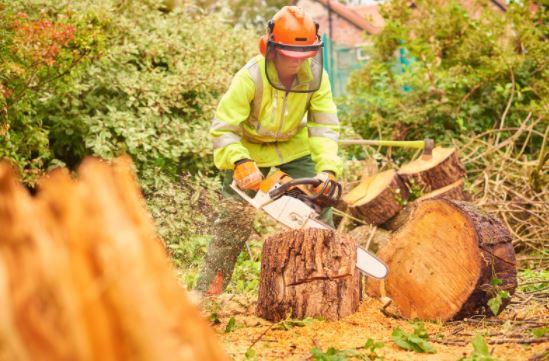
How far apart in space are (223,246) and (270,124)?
81 centimetres

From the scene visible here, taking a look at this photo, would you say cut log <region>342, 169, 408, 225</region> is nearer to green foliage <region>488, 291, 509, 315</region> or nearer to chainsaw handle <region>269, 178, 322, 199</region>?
chainsaw handle <region>269, 178, 322, 199</region>

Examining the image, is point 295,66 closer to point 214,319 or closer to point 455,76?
point 214,319

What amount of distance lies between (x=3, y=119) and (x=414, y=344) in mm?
3712

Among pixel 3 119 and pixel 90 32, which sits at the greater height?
pixel 90 32

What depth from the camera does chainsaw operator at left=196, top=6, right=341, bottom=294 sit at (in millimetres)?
4055

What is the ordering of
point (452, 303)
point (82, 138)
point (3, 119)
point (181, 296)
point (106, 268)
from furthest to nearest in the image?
point (82, 138)
point (3, 119)
point (452, 303)
point (181, 296)
point (106, 268)

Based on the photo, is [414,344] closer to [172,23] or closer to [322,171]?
[322,171]

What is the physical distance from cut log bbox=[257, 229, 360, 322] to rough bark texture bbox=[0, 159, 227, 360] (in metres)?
2.44

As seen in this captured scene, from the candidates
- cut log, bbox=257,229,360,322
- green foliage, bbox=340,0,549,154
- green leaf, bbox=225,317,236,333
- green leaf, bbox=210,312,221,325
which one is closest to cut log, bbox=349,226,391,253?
cut log, bbox=257,229,360,322

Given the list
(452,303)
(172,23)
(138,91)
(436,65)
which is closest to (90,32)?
(138,91)

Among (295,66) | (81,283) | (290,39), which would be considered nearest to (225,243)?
(295,66)

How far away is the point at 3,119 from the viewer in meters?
5.41

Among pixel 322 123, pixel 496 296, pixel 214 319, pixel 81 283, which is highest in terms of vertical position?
pixel 81 283

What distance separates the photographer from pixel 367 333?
3449 millimetres
